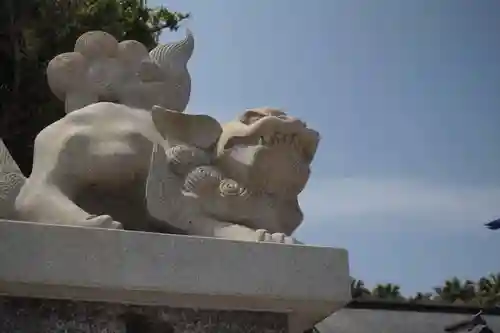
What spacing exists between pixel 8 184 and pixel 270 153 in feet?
2.98

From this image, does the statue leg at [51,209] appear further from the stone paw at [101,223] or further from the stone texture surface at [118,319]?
the stone texture surface at [118,319]

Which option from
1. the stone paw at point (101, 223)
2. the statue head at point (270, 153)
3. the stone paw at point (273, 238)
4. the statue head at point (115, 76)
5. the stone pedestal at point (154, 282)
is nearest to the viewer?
the stone pedestal at point (154, 282)

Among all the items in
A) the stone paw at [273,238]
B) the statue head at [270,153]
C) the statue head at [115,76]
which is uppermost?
the statue head at [115,76]

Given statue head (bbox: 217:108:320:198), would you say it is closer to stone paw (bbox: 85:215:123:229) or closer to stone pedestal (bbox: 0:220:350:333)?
stone pedestal (bbox: 0:220:350:333)

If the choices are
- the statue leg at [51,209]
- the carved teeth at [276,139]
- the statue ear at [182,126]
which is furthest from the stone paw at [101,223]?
the carved teeth at [276,139]

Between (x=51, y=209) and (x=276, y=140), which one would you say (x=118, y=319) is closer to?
(x=51, y=209)

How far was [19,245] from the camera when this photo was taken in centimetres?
236

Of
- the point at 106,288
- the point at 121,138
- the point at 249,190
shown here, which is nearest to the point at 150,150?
the point at 121,138

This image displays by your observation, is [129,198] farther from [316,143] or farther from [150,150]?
[316,143]

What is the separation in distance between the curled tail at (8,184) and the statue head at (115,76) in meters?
0.44

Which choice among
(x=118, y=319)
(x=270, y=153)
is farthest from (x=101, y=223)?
(x=270, y=153)

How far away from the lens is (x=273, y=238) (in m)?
2.67

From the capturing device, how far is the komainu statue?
8.78 feet

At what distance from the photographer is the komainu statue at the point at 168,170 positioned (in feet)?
8.78
